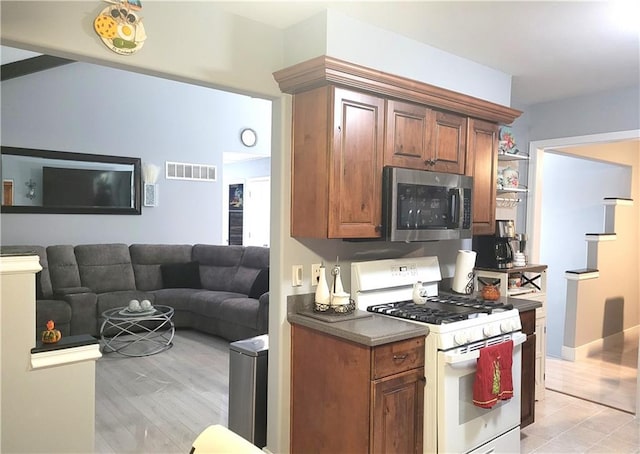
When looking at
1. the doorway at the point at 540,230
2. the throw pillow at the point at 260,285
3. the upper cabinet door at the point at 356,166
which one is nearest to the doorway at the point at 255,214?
the throw pillow at the point at 260,285

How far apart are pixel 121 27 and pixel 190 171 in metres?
5.00

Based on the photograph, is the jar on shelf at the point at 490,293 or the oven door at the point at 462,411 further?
the jar on shelf at the point at 490,293

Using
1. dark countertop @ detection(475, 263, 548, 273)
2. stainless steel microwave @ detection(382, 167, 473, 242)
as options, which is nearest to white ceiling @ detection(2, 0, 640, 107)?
stainless steel microwave @ detection(382, 167, 473, 242)

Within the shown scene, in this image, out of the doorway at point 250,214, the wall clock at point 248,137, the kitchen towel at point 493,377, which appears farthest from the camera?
the doorway at point 250,214

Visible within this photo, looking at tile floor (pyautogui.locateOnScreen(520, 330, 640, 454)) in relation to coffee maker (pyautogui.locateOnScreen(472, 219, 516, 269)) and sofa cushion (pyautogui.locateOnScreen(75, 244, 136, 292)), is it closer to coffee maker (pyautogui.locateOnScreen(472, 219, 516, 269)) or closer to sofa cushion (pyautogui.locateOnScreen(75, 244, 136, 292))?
coffee maker (pyautogui.locateOnScreen(472, 219, 516, 269))

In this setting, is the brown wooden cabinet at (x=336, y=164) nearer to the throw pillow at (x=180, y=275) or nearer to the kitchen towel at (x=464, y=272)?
the kitchen towel at (x=464, y=272)

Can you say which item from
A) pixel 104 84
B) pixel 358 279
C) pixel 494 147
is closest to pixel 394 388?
pixel 358 279

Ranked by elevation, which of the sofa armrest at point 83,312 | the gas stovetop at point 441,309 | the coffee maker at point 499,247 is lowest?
the sofa armrest at point 83,312

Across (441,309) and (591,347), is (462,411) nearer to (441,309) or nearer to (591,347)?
(441,309)

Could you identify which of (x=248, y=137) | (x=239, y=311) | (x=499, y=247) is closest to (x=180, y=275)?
(x=239, y=311)

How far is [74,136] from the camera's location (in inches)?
236

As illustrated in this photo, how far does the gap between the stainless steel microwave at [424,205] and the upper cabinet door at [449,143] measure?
0.27 feet

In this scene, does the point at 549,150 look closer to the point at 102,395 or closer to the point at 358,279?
the point at 358,279

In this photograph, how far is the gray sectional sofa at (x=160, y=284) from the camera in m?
5.05
